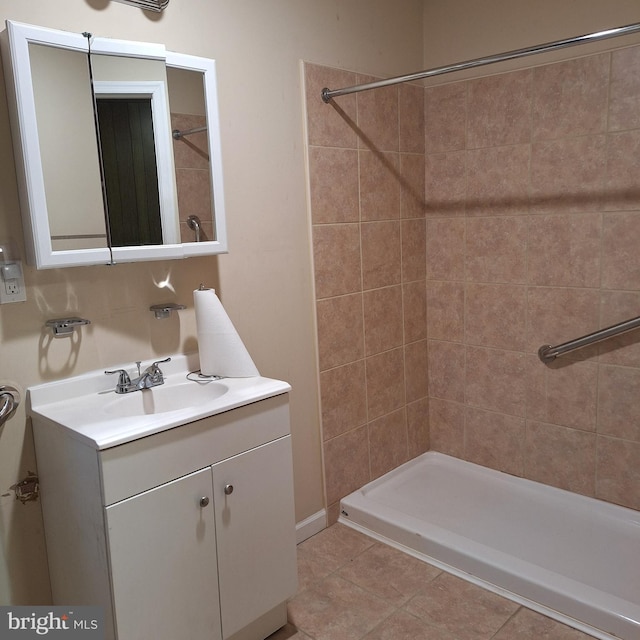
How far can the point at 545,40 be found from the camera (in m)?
2.44

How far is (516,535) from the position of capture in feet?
7.68

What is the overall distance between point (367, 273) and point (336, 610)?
130 centimetres

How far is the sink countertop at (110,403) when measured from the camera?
1.46 m

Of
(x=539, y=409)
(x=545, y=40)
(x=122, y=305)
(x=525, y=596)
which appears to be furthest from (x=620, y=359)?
(x=122, y=305)

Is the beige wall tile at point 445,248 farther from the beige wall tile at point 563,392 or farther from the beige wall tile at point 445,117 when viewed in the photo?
the beige wall tile at point 563,392

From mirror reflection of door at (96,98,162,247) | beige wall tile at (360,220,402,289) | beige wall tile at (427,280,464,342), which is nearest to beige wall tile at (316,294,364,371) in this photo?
beige wall tile at (360,220,402,289)

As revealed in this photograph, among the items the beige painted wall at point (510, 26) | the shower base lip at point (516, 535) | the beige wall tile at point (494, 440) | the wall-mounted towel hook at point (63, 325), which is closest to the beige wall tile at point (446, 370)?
the beige wall tile at point (494, 440)

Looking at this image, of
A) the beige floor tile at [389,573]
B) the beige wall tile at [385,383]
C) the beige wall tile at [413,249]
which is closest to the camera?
the beige floor tile at [389,573]

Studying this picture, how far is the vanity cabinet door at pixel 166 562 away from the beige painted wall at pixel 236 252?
1.33ft

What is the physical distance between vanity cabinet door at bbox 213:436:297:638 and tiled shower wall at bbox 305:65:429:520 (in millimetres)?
674

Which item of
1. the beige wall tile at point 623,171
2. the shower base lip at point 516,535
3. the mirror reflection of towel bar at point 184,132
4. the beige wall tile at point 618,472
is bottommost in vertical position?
the shower base lip at point 516,535

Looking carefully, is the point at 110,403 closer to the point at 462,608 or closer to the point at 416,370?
the point at 462,608

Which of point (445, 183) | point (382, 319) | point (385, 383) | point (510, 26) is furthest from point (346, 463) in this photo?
point (510, 26)

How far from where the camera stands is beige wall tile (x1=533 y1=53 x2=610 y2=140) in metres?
2.30
